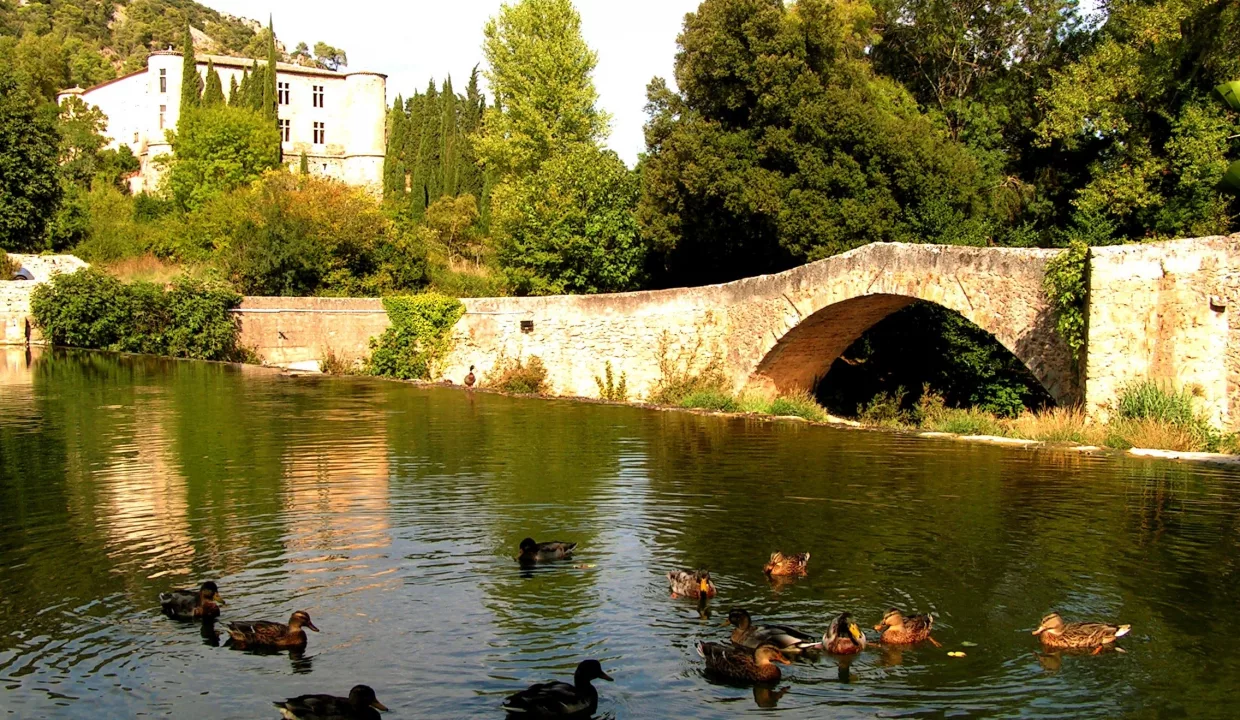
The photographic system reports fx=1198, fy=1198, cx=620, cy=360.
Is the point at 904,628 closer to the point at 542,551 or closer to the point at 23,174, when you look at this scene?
the point at 542,551

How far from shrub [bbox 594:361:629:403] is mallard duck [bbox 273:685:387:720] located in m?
16.9

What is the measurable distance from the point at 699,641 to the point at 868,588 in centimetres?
178

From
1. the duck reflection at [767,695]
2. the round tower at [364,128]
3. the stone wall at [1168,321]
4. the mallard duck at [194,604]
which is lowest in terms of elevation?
the duck reflection at [767,695]

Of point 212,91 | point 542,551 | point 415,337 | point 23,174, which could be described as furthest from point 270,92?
point 542,551

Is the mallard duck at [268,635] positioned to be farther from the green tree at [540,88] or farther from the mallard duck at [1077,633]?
the green tree at [540,88]

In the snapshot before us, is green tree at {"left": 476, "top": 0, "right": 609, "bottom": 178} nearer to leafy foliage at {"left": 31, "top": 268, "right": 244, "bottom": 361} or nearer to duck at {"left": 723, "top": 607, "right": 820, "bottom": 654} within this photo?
leafy foliage at {"left": 31, "top": 268, "right": 244, "bottom": 361}

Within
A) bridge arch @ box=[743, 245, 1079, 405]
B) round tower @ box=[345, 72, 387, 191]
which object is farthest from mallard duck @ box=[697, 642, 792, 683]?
round tower @ box=[345, 72, 387, 191]

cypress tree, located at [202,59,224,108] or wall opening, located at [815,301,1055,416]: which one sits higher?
cypress tree, located at [202,59,224,108]

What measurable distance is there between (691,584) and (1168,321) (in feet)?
31.2

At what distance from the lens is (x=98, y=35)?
114 metres

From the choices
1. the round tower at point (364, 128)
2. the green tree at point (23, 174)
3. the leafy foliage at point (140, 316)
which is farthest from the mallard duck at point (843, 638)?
the round tower at point (364, 128)

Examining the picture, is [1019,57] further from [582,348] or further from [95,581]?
[95,581]

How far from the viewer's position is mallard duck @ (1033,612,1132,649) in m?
7.46

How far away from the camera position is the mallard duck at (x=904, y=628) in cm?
754
